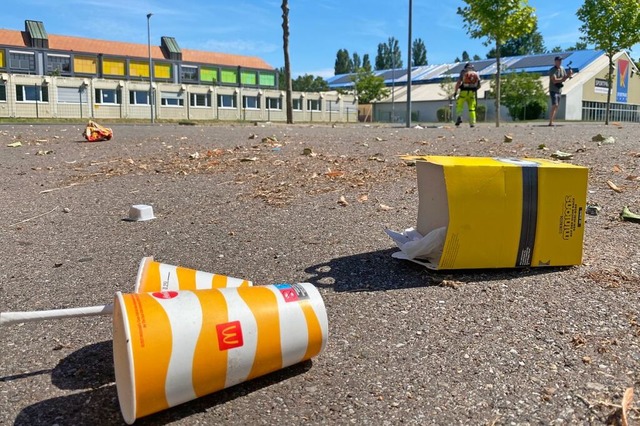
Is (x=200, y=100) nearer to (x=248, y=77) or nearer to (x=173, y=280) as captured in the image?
(x=248, y=77)

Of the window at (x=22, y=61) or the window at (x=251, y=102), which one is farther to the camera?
the window at (x=251, y=102)

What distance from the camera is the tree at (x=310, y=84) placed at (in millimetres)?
98506

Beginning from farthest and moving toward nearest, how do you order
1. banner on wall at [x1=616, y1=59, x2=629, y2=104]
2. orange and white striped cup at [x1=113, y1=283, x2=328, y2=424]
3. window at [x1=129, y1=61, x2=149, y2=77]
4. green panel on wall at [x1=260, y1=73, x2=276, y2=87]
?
green panel on wall at [x1=260, y1=73, x2=276, y2=87] → window at [x1=129, y1=61, x2=149, y2=77] → banner on wall at [x1=616, y1=59, x2=629, y2=104] → orange and white striped cup at [x1=113, y1=283, x2=328, y2=424]

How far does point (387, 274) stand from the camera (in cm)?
349

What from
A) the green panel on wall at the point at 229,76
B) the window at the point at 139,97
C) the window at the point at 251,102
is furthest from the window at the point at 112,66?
the window at the point at 251,102

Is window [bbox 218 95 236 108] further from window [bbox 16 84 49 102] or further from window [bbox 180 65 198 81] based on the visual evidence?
window [bbox 16 84 49 102]

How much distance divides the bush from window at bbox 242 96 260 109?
65.7ft

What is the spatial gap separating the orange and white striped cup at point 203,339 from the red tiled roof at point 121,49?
72388 mm

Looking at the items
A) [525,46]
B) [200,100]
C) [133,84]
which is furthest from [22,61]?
[525,46]

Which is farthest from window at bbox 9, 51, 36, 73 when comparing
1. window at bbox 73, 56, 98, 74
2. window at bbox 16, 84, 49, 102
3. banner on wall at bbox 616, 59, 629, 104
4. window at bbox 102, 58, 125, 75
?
banner on wall at bbox 616, 59, 629, 104

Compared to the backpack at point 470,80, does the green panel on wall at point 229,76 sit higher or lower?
higher

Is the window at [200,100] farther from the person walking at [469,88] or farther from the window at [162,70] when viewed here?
the person walking at [469,88]

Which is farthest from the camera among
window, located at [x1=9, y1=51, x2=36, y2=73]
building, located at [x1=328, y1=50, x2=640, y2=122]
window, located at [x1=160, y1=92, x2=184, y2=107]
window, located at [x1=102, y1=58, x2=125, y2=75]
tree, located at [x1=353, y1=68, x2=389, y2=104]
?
tree, located at [x1=353, y1=68, x2=389, y2=104]

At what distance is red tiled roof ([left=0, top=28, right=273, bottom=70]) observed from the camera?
66312mm
